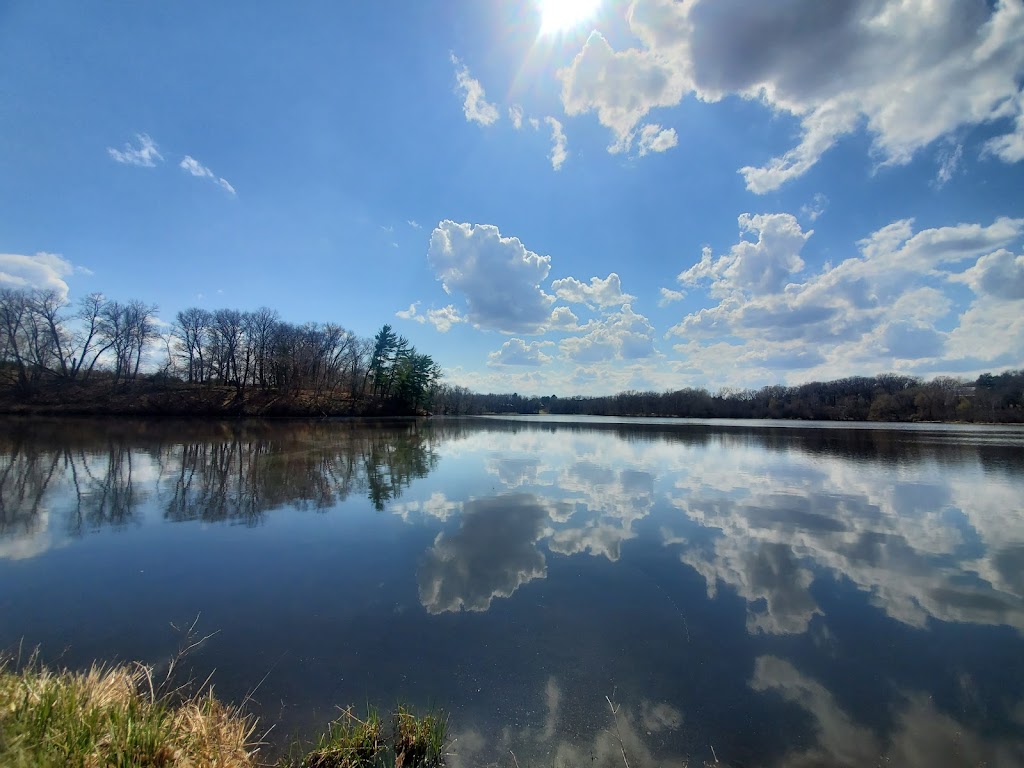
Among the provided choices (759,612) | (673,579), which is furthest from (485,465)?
(759,612)

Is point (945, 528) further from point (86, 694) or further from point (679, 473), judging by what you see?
point (86, 694)

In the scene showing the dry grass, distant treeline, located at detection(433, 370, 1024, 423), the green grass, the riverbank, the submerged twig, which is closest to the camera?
the dry grass

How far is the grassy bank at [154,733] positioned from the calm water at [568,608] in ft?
1.17

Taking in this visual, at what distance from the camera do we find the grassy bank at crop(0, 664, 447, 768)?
266 centimetres

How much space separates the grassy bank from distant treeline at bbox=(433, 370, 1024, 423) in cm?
8064

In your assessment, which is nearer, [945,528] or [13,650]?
[13,650]

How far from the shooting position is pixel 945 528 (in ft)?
35.1

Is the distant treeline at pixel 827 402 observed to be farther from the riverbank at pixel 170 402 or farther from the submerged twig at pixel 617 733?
the submerged twig at pixel 617 733

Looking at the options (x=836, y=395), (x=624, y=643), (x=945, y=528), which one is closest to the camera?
(x=624, y=643)

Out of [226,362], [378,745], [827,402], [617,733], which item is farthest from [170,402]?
[827,402]

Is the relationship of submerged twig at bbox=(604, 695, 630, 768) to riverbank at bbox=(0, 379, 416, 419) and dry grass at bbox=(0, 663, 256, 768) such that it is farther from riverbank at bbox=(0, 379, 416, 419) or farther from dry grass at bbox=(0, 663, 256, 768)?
riverbank at bbox=(0, 379, 416, 419)

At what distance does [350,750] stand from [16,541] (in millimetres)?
9569

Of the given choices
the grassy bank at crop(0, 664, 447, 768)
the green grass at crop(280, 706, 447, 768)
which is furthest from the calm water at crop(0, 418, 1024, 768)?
the grassy bank at crop(0, 664, 447, 768)

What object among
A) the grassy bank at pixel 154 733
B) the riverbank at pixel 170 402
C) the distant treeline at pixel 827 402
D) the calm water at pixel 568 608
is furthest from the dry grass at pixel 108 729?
the distant treeline at pixel 827 402
